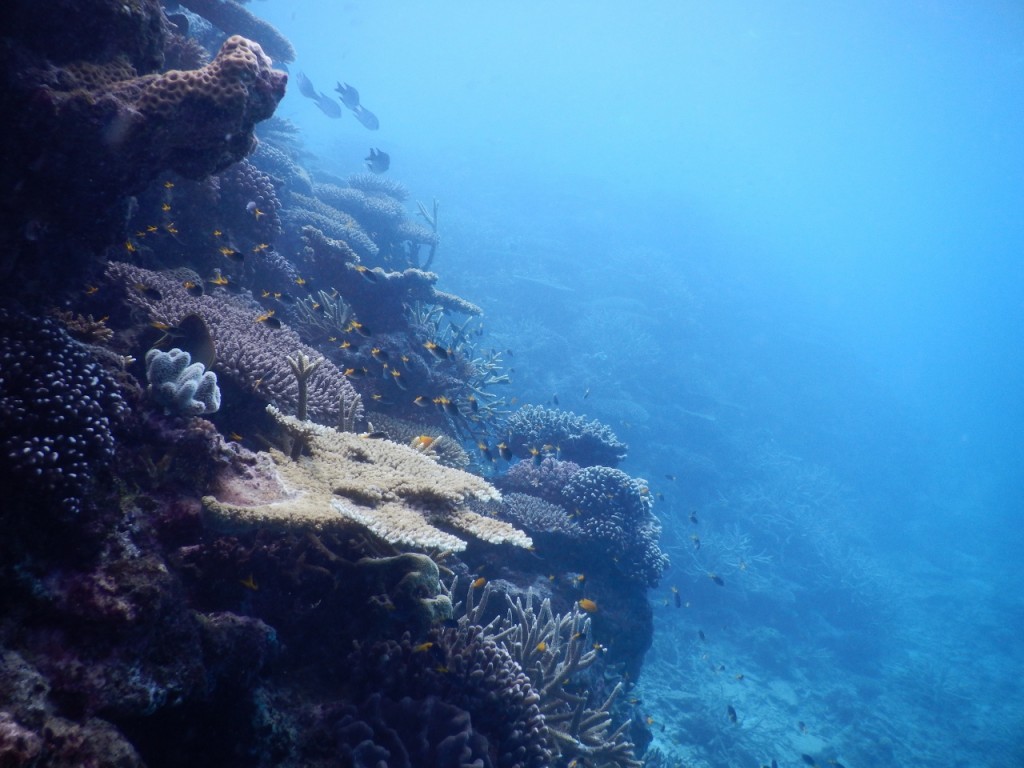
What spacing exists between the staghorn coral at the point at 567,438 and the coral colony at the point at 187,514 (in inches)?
207

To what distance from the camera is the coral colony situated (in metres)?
2.23

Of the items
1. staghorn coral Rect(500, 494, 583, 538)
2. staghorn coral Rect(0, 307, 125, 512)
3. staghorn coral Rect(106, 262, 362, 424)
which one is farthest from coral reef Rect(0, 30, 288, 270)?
staghorn coral Rect(500, 494, 583, 538)

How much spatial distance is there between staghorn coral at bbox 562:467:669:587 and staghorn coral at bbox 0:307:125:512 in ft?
24.3

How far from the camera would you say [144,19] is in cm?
→ 413

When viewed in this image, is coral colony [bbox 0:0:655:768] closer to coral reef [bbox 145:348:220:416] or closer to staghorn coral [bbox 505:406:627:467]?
coral reef [bbox 145:348:220:416]

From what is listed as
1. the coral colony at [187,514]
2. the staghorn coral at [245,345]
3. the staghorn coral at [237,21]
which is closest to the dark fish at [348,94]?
the staghorn coral at [237,21]

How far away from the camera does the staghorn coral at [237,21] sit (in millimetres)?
12135

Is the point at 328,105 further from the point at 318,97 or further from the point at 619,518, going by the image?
the point at 619,518

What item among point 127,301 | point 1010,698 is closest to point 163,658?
point 127,301

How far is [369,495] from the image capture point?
3.58m

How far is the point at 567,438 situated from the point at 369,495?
8404 mm

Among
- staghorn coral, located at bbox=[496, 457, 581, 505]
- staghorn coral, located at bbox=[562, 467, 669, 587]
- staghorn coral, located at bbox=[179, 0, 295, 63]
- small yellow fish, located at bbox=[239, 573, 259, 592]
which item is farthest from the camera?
staghorn coral, located at bbox=[179, 0, 295, 63]

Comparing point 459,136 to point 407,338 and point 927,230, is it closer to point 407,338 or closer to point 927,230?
point 407,338

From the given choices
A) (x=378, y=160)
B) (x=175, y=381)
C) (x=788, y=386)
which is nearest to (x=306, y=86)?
(x=378, y=160)
